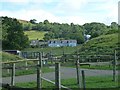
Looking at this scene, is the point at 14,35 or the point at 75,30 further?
the point at 75,30

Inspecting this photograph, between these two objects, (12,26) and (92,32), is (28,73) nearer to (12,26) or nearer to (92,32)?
(12,26)

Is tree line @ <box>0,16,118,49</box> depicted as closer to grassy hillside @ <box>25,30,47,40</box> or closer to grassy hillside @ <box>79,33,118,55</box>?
grassy hillside @ <box>25,30,47,40</box>

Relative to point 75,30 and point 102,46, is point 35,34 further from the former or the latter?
point 102,46

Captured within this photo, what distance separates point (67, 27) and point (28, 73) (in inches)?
2900

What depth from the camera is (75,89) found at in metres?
11.0

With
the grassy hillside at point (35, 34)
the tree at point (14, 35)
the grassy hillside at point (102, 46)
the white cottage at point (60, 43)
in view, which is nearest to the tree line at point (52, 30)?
the tree at point (14, 35)

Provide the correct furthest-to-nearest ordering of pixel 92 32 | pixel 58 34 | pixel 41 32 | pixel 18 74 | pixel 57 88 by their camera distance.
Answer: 1. pixel 41 32
2. pixel 58 34
3. pixel 92 32
4. pixel 18 74
5. pixel 57 88

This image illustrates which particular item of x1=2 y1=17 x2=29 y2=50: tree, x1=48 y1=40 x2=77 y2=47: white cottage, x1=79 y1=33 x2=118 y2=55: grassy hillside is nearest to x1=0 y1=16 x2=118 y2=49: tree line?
x1=2 y1=17 x2=29 y2=50: tree

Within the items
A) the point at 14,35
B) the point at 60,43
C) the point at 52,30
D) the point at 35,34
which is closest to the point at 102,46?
the point at 14,35

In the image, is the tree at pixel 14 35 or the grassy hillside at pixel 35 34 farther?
the grassy hillside at pixel 35 34

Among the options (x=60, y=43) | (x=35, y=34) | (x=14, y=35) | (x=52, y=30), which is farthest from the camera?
(x=35, y=34)

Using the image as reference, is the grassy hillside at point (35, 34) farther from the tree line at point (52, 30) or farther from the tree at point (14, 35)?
the tree at point (14, 35)

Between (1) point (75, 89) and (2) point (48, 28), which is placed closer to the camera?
(1) point (75, 89)

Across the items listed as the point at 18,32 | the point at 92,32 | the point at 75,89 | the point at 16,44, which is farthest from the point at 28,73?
the point at 92,32
